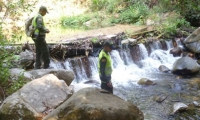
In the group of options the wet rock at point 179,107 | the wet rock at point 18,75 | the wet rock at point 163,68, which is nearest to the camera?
the wet rock at point 18,75

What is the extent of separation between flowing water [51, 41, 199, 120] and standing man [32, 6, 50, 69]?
53.3 inches

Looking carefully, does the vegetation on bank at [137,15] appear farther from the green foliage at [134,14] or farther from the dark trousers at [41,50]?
→ the dark trousers at [41,50]

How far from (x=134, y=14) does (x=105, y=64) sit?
40.5 ft

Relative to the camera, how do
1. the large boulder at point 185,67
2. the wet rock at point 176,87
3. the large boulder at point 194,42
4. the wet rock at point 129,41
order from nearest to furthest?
the wet rock at point 176,87
the large boulder at point 185,67
the large boulder at point 194,42
the wet rock at point 129,41

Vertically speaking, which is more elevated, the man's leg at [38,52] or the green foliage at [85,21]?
the green foliage at [85,21]

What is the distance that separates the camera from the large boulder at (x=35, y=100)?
4.73 metres

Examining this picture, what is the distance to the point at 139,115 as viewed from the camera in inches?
181

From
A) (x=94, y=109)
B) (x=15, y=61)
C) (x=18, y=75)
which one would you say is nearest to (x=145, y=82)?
(x=15, y=61)

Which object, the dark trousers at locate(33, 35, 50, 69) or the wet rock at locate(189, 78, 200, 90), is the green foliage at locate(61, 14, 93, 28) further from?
the wet rock at locate(189, 78, 200, 90)

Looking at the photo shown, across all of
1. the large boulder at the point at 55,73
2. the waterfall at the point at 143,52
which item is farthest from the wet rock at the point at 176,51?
the large boulder at the point at 55,73

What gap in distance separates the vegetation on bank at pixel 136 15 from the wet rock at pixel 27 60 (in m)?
7.19

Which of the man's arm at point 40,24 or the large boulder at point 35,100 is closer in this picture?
the large boulder at point 35,100

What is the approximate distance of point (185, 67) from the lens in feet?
31.0

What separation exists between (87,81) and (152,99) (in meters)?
2.70
